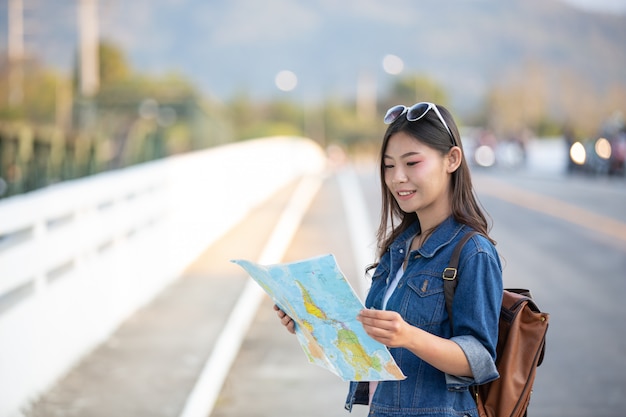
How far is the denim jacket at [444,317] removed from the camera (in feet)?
10.0

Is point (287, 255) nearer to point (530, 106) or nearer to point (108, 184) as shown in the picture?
point (108, 184)

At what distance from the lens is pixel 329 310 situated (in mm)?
3115

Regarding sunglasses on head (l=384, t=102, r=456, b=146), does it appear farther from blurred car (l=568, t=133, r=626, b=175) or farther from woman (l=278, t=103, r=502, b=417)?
blurred car (l=568, t=133, r=626, b=175)

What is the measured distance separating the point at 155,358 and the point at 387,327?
212 inches

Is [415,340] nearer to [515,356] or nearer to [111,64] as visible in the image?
[515,356]

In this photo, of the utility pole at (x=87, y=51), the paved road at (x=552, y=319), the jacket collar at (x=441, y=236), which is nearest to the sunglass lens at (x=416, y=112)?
the jacket collar at (x=441, y=236)

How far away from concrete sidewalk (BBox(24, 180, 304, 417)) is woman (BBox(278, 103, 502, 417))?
11.4 ft

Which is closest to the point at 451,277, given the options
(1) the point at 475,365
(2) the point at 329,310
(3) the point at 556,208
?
(1) the point at 475,365

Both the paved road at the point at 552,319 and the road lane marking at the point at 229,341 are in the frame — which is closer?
the road lane marking at the point at 229,341

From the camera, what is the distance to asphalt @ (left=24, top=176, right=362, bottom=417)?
6.70 metres

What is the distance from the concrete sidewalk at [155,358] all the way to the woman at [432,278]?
3.47 m

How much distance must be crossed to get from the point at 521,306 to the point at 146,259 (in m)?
7.84

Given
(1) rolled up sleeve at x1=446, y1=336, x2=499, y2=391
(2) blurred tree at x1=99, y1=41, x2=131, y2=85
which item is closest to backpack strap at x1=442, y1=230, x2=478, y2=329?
(1) rolled up sleeve at x1=446, y1=336, x2=499, y2=391

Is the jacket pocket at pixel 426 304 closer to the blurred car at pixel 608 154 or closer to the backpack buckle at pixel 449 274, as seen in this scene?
the backpack buckle at pixel 449 274
